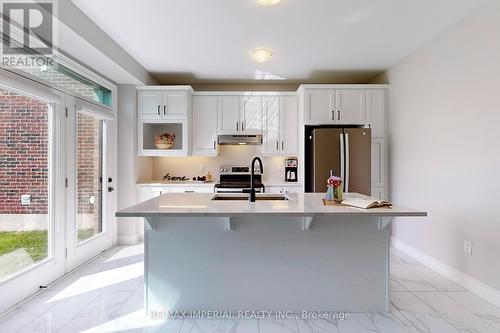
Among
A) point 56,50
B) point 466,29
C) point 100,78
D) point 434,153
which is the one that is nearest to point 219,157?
point 100,78

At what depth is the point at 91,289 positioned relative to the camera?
2824 mm

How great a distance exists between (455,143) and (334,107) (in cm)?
177

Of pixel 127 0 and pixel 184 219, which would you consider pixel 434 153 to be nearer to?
pixel 184 219

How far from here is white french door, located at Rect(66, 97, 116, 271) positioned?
3291 millimetres

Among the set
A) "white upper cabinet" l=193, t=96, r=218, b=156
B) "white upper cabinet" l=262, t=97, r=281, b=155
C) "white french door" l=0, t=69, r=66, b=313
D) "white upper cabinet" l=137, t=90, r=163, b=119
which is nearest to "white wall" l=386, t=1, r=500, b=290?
"white upper cabinet" l=262, t=97, r=281, b=155

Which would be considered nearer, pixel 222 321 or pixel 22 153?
pixel 222 321

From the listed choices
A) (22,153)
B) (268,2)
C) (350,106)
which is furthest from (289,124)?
(22,153)

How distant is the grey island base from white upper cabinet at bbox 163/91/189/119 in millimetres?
2477

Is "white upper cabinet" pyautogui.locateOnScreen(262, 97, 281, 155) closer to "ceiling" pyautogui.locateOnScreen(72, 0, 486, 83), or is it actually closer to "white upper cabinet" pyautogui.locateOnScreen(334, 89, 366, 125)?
"ceiling" pyautogui.locateOnScreen(72, 0, 486, 83)

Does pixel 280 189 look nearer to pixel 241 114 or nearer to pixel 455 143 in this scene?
pixel 241 114

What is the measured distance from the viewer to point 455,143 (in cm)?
300

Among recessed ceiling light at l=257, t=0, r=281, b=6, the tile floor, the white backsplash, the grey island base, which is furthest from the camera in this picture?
the white backsplash

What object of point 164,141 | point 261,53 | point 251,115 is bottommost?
point 164,141

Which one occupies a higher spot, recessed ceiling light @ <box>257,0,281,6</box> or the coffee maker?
recessed ceiling light @ <box>257,0,281,6</box>
